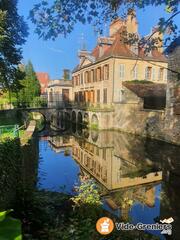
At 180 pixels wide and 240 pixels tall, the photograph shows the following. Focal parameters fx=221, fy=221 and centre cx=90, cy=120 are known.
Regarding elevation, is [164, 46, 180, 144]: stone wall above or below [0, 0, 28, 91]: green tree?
below

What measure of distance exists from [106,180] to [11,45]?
428 inches

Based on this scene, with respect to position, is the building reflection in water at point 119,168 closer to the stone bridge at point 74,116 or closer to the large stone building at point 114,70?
the stone bridge at point 74,116

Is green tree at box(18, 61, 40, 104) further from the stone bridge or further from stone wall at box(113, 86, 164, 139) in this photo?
stone wall at box(113, 86, 164, 139)

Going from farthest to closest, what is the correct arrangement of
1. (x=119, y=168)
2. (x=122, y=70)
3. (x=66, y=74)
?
(x=66, y=74) < (x=122, y=70) < (x=119, y=168)

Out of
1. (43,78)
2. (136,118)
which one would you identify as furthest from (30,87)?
(136,118)

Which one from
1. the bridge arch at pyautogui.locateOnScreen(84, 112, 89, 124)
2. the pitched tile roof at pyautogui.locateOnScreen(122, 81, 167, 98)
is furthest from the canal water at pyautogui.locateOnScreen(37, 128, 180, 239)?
the bridge arch at pyautogui.locateOnScreen(84, 112, 89, 124)

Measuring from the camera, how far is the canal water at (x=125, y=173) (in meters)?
6.99

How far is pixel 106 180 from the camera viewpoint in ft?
33.1

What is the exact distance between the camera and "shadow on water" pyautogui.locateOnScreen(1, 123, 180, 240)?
18.1ft

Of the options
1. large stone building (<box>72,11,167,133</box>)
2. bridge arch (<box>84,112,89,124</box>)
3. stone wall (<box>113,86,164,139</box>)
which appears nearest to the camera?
stone wall (<box>113,86,164,139</box>)

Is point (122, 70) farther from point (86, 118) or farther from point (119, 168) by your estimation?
point (119, 168)

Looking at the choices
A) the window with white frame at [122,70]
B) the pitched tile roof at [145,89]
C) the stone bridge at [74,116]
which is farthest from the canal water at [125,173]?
the window with white frame at [122,70]

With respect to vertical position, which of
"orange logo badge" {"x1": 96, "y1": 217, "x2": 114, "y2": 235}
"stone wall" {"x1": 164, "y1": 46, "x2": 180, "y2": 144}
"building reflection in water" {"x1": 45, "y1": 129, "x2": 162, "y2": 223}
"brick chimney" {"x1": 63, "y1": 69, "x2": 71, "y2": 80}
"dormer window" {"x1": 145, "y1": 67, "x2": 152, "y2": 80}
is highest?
"brick chimney" {"x1": 63, "y1": 69, "x2": 71, "y2": 80}

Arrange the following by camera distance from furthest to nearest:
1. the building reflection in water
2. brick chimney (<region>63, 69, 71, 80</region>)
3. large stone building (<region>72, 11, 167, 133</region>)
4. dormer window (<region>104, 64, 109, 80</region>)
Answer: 1. brick chimney (<region>63, 69, 71, 80</region>)
2. dormer window (<region>104, 64, 109, 80</region>)
3. large stone building (<region>72, 11, 167, 133</region>)
4. the building reflection in water
